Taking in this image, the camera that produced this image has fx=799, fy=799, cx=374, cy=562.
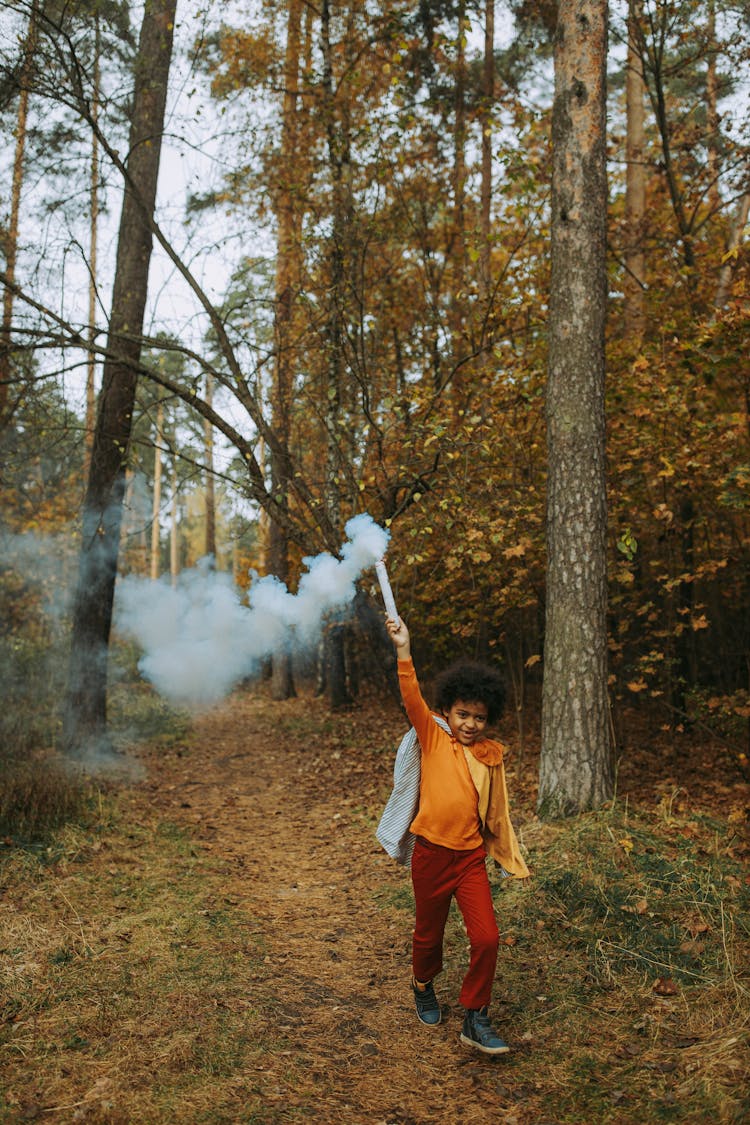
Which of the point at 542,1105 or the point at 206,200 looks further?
the point at 206,200

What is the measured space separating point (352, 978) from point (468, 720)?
1879 millimetres

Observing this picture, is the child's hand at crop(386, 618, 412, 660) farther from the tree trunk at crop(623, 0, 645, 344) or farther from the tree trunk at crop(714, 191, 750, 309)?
the tree trunk at crop(623, 0, 645, 344)

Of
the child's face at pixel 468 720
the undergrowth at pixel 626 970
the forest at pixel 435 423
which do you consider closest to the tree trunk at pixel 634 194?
the forest at pixel 435 423

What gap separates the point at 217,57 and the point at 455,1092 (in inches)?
573

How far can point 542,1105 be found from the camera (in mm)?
3402

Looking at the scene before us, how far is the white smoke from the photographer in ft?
28.0

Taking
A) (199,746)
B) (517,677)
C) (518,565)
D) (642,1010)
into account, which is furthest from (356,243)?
(642,1010)

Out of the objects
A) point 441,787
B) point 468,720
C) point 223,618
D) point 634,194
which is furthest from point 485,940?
point 634,194

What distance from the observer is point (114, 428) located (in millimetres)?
10188

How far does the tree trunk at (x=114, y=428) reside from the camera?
9.98 meters

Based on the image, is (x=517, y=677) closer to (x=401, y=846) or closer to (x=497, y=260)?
(x=401, y=846)

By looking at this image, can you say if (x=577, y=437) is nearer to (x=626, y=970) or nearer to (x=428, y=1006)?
(x=626, y=970)

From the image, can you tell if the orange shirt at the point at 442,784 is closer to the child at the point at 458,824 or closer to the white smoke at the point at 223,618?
the child at the point at 458,824

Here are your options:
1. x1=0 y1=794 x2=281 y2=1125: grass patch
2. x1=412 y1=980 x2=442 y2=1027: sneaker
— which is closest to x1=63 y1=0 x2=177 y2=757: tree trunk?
x1=0 y1=794 x2=281 y2=1125: grass patch
